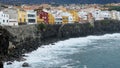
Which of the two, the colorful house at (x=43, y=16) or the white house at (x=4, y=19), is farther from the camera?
the colorful house at (x=43, y=16)

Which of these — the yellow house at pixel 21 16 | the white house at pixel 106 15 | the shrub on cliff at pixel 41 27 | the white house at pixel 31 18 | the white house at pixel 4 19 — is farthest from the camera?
the white house at pixel 106 15

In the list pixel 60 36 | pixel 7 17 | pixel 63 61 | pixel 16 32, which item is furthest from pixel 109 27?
pixel 63 61

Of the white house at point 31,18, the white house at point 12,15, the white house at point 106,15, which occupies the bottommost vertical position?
the white house at point 106,15

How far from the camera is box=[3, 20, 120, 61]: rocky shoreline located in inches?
1960

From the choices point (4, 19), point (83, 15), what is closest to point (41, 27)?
point (4, 19)

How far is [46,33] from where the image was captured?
68562 mm

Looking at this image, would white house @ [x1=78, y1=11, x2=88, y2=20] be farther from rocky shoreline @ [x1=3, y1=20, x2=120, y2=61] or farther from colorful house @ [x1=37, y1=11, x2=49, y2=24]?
colorful house @ [x1=37, y1=11, x2=49, y2=24]

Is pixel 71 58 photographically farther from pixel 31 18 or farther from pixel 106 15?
pixel 106 15

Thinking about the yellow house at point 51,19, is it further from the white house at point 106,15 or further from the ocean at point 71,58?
the white house at point 106,15

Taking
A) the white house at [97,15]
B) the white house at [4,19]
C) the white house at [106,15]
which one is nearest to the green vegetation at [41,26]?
the white house at [4,19]

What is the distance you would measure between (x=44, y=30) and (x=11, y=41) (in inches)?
743

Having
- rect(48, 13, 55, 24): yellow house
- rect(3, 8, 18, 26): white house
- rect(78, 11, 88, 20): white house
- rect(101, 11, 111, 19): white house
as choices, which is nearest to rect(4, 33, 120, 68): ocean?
rect(3, 8, 18, 26): white house

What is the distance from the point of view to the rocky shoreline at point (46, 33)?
49.8 meters

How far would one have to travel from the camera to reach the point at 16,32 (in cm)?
5391
